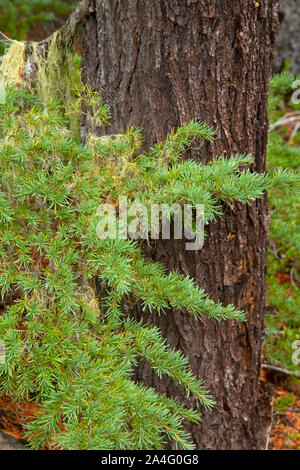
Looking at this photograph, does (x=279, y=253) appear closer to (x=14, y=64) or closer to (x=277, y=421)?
(x=277, y=421)

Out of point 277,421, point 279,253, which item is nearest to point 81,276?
point 277,421

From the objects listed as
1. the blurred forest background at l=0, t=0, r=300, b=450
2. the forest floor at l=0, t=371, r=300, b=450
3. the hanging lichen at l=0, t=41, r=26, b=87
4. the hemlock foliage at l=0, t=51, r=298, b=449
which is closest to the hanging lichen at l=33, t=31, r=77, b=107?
the hanging lichen at l=0, t=41, r=26, b=87

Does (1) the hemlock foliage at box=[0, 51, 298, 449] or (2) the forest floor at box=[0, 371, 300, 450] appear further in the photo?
(2) the forest floor at box=[0, 371, 300, 450]

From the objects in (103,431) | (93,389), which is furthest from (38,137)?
(103,431)

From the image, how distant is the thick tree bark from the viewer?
173 centimetres

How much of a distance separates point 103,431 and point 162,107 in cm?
129

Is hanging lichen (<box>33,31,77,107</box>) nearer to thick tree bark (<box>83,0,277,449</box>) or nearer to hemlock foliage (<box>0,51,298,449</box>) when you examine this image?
thick tree bark (<box>83,0,277,449</box>)

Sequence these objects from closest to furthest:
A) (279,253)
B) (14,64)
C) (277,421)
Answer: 1. (14,64)
2. (277,421)
3. (279,253)

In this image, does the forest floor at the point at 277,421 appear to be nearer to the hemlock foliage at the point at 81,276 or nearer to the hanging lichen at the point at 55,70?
the hemlock foliage at the point at 81,276

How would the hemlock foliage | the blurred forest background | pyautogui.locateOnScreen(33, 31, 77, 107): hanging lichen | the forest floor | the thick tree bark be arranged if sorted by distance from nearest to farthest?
the hemlock foliage → the thick tree bark → the forest floor → pyautogui.locateOnScreen(33, 31, 77, 107): hanging lichen → the blurred forest background

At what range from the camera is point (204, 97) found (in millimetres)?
1767

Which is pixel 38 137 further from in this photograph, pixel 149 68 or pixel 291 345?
pixel 291 345
